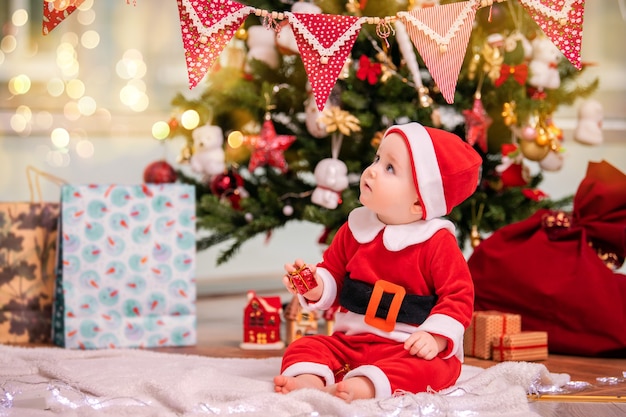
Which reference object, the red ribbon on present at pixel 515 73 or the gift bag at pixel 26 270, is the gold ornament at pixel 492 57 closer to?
the red ribbon on present at pixel 515 73

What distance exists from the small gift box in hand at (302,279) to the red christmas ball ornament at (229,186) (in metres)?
0.90

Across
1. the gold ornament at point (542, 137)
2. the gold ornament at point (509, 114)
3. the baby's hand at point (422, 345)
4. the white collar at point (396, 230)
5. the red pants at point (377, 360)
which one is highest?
the gold ornament at point (509, 114)

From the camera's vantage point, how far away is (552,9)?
1558mm

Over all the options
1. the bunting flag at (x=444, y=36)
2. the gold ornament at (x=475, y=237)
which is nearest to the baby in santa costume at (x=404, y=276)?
the bunting flag at (x=444, y=36)

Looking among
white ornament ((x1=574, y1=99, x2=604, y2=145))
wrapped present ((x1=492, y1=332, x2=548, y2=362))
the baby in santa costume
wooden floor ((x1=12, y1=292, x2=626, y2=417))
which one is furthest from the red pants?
white ornament ((x1=574, y1=99, x2=604, y2=145))

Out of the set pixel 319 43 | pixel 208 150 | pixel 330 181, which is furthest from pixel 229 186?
pixel 319 43

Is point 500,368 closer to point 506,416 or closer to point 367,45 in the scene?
point 506,416

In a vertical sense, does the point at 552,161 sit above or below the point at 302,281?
above

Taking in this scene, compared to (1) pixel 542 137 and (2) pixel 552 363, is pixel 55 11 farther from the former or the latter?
(1) pixel 542 137

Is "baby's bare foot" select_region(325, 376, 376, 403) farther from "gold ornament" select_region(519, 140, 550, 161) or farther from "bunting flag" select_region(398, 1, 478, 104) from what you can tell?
"gold ornament" select_region(519, 140, 550, 161)

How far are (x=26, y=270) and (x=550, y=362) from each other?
4.20ft

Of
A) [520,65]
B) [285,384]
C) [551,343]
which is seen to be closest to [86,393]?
[285,384]

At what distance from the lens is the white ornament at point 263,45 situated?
Result: 227 cm

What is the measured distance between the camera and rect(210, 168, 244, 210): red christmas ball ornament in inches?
92.7
